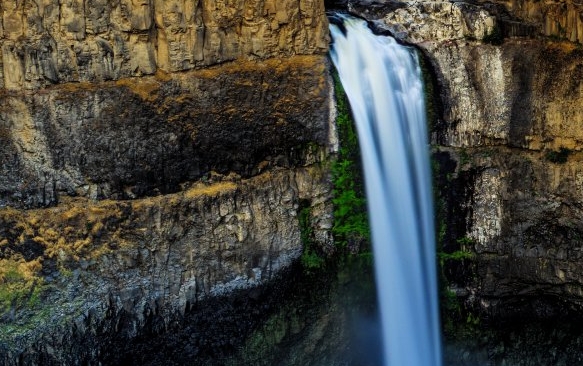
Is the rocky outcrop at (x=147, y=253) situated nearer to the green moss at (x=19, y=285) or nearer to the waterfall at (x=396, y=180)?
the green moss at (x=19, y=285)

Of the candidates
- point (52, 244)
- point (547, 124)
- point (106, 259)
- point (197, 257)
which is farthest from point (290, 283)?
point (547, 124)

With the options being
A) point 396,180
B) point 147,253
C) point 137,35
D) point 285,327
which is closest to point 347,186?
point 396,180

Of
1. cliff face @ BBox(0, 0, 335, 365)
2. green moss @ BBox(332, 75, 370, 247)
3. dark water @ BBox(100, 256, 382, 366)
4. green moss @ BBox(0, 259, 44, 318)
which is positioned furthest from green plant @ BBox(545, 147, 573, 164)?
green moss @ BBox(0, 259, 44, 318)

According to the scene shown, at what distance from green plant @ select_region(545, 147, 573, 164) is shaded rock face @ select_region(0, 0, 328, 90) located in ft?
13.6

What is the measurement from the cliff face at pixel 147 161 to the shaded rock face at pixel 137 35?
18 millimetres

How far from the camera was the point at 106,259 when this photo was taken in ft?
34.6

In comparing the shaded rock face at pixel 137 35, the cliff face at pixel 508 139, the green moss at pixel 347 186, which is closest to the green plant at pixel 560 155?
the cliff face at pixel 508 139

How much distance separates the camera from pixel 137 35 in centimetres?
1045

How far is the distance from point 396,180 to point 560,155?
8.96 feet

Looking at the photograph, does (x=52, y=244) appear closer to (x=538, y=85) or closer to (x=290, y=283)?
(x=290, y=283)

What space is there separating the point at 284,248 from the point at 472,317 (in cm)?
360

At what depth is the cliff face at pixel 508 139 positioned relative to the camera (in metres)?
12.2

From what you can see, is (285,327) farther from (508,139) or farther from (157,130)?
(508,139)

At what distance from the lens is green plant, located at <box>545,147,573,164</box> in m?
12.3
